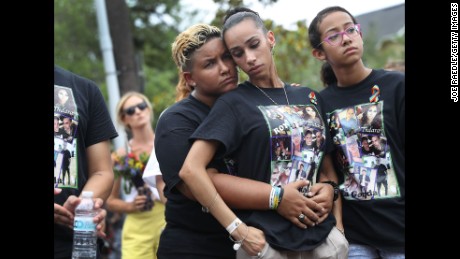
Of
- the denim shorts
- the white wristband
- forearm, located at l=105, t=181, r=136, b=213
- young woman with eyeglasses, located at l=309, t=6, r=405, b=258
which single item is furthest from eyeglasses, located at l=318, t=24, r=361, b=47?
forearm, located at l=105, t=181, r=136, b=213

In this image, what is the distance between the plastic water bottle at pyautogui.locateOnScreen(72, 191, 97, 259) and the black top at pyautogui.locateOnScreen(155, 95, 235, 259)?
1.76 feet

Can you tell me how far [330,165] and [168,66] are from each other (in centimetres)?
2234

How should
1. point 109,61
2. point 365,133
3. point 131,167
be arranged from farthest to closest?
point 109,61 < point 131,167 < point 365,133

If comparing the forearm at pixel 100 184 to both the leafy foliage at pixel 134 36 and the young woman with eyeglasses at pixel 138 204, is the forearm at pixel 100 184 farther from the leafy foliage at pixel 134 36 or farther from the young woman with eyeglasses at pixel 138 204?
the leafy foliage at pixel 134 36

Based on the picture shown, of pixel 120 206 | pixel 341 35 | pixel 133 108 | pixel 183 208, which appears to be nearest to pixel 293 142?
pixel 183 208

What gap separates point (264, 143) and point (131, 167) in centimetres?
347

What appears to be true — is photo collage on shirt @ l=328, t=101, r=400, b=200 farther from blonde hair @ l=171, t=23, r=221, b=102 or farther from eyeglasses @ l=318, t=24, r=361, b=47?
blonde hair @ l=171, t=23, r=221, b=102

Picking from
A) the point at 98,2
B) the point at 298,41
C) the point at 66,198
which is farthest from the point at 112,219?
the point at 66,198

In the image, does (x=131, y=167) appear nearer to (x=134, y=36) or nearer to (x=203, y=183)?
(x=203, y=183)

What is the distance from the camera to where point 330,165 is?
3.73m

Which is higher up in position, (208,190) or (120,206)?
(208,190)

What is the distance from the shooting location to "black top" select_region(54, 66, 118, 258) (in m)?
3.33

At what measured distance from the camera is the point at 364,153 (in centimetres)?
376
